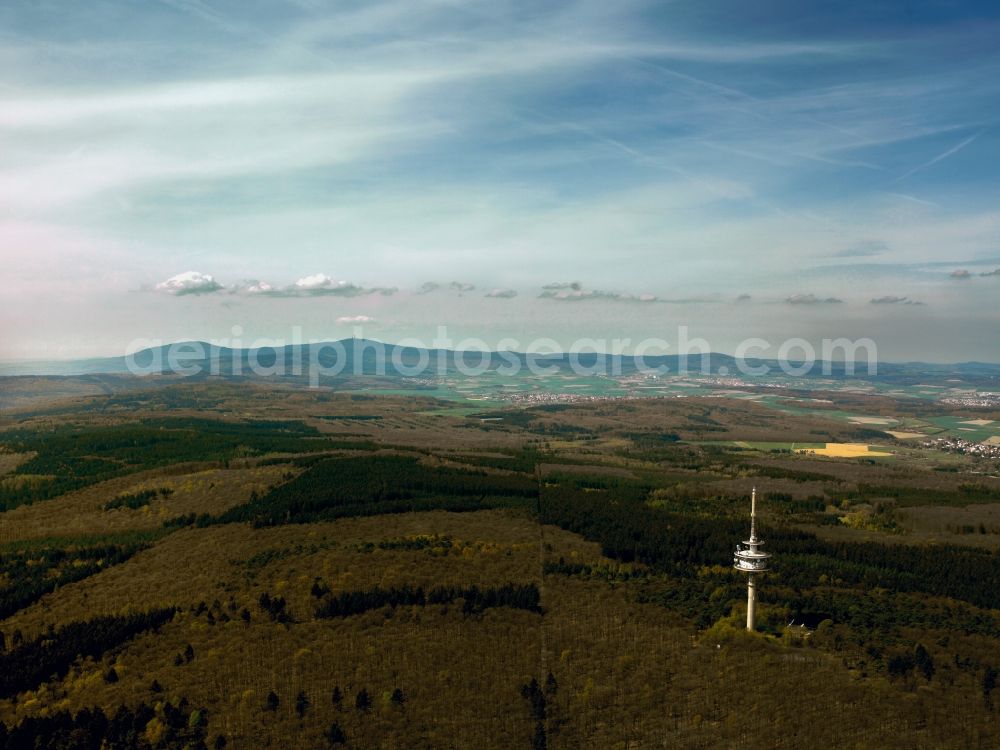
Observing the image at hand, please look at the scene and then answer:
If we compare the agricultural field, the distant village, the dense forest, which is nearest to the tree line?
the agricultural field

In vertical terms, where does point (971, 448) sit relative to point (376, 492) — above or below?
below

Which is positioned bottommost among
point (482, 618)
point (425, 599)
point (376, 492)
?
point (376, 492)

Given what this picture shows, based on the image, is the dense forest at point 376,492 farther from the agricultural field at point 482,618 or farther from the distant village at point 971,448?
the distant village at point 971,448

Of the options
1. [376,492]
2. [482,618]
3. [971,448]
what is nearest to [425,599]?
[482,618]

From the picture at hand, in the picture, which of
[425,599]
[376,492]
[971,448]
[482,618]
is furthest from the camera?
[971,448]

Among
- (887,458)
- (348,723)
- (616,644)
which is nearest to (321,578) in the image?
(348,723)

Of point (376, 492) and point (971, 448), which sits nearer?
point (376, 492)

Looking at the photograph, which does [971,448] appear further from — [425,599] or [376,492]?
[425,599]

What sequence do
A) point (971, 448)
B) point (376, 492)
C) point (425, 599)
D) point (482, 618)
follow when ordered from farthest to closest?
point (971, 448), point (376, 492), point (425, 599), point (482, 618)

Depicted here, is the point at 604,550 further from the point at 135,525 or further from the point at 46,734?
the point at 135,525
